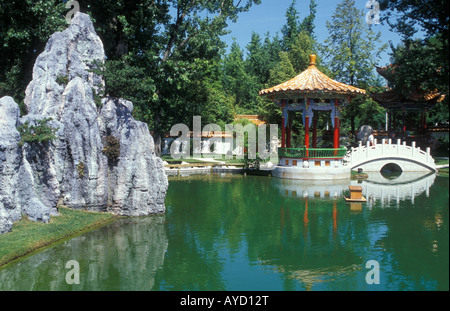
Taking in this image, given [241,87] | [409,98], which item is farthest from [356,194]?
[241,87]

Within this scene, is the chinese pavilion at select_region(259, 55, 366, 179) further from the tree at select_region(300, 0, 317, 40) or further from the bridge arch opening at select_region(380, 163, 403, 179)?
the tree at select_region(300, 0, 317, 40)

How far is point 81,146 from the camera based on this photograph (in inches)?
524

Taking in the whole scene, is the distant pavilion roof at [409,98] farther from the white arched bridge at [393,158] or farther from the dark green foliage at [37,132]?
the dark green foliage at [37,132]

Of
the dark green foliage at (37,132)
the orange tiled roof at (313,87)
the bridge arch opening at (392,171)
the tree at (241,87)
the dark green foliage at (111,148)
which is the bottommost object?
the bridge arch opening at (392,171)

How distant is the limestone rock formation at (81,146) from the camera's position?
12.2 m

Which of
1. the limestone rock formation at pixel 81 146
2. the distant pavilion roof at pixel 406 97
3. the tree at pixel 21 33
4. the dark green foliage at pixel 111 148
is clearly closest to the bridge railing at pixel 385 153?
the distant pavilion roof at pixel 406 97

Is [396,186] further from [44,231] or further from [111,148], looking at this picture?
[44,231]

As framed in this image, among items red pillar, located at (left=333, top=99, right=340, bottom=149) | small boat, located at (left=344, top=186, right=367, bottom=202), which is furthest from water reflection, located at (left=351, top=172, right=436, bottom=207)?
red pillar, located at (left=333, top=99, right=340, bottom=149)

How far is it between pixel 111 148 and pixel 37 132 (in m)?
2.69

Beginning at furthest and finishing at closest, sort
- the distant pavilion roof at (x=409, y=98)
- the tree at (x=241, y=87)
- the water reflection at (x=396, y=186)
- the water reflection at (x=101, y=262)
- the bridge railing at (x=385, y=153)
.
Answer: the tree at (x=241, y=87) → the distant pavilion roof at (x=409, y=98) → the bridge railing at (x=385, y=153) → the water reflection at (x=396, y=186) → the water reflection at (x=101, y=262)

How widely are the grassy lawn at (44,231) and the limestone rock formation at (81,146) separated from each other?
397 millimetres

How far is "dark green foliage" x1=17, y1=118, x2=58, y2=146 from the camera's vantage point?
11.2 metres

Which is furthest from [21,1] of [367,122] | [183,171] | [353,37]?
[367,122]

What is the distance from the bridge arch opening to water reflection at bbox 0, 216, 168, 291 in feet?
61.0
